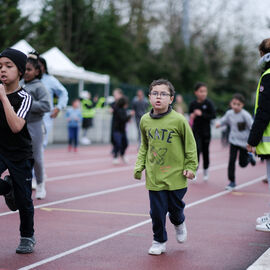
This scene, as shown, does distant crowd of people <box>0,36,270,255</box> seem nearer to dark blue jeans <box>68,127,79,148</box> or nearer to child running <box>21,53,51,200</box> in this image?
child running <box>21,53,51,200</box>

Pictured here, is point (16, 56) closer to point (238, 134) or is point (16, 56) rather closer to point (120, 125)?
point (238, 134)

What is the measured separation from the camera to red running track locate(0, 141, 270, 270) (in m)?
5.40

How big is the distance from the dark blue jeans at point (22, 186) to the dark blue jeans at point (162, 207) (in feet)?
3.57

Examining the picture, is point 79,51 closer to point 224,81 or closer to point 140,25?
point 140,25

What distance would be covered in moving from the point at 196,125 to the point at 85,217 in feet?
16.6

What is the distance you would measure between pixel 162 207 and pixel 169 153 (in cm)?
49

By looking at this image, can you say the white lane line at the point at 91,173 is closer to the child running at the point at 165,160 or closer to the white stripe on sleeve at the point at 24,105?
the child running at the point at 165,160

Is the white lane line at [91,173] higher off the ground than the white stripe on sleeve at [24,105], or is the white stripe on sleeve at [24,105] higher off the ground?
the white stripe on sleeve at [24,105]

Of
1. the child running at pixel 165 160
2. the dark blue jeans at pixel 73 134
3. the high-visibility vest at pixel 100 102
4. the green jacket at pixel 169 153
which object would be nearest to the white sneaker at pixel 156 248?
the child running at pixel 165 160

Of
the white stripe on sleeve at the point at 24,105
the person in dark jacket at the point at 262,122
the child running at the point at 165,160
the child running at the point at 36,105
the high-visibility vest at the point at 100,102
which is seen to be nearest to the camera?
the white stripe on sleeve at the point at 24,105

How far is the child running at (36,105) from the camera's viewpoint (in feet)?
28.0

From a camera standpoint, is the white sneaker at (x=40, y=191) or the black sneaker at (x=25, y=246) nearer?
the black sneaker at (x=25, y=246)

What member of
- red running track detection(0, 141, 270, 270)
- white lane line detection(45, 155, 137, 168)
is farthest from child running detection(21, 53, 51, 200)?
white lane line detection(45, 155, 137, 168)

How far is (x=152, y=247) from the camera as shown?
568 centimetres
